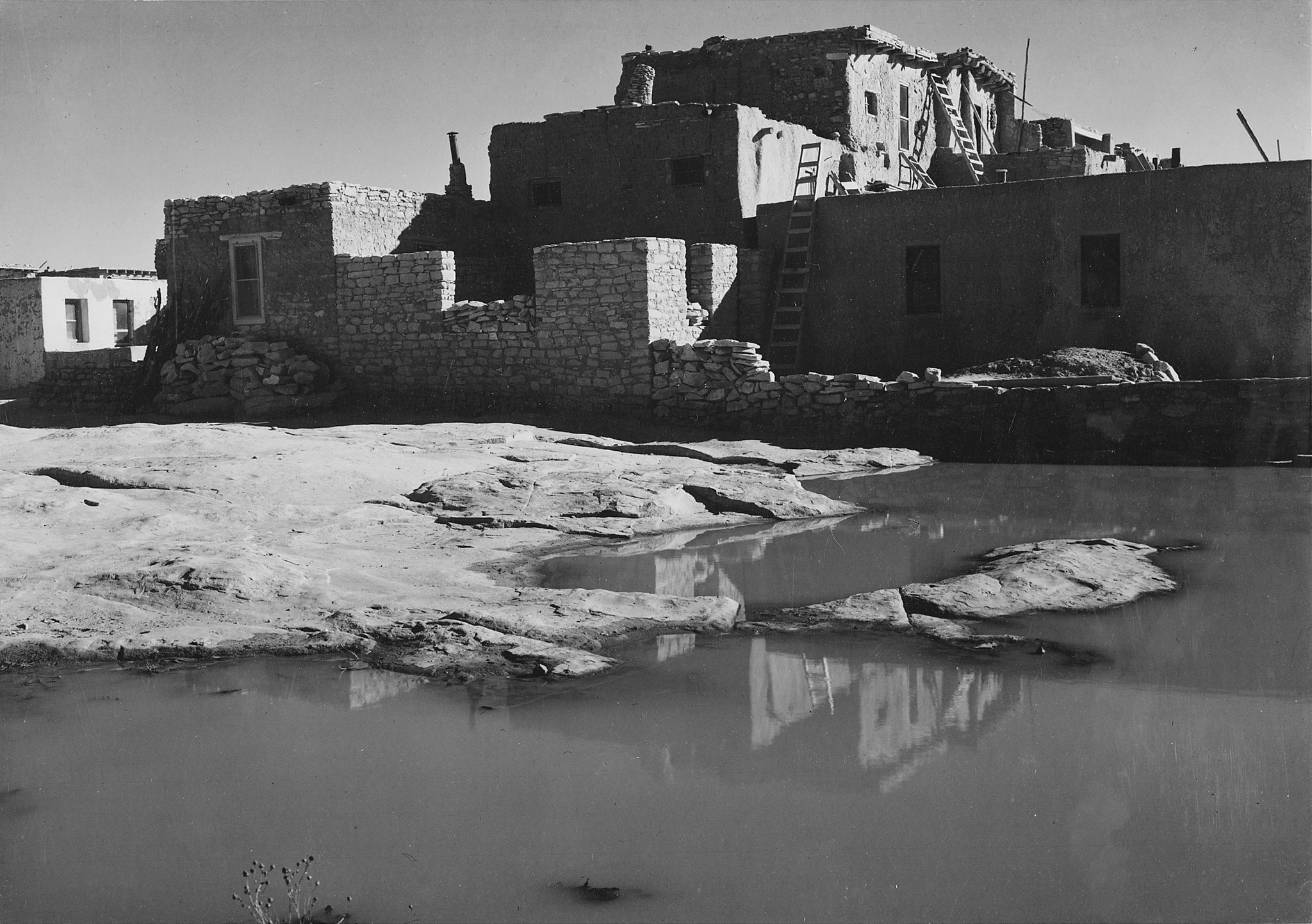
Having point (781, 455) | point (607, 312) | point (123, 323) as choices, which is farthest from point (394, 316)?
point (123, 323)

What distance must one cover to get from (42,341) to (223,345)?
31.2 ft

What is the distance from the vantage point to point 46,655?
21.8 ft

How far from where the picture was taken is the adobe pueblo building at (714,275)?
1709cm

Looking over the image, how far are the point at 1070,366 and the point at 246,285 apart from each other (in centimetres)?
1270

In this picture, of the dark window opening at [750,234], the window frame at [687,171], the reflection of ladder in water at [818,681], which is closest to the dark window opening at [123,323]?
the window frame at [687,171]

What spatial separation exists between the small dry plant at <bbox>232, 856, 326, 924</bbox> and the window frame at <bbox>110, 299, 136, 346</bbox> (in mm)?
26985

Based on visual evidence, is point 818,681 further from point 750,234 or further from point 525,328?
point 750,234

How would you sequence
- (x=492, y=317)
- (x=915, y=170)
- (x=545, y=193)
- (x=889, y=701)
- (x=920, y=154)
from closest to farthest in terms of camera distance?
(x=889, y=701)
(x=492, y=317)
(x=545, y=193)
(x=915, y=170)
(x=920, y=154)

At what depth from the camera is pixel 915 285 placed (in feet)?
62.6

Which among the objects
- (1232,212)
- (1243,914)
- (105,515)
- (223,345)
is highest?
(1232,212)

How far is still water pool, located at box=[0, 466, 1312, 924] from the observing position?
4.19 metres

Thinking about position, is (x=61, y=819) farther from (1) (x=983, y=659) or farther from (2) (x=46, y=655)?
(1) (x=983, y=659)

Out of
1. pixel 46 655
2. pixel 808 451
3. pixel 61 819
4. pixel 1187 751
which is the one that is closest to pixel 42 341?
pixel 808 451

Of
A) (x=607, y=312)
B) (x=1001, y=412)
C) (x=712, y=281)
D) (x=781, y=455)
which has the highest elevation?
(x=712, y=281)
